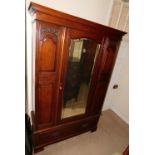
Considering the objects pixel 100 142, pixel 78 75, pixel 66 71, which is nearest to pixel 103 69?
pixel 78 75

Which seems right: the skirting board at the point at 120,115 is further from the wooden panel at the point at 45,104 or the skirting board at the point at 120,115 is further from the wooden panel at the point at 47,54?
the wooden panel at the point at 47,54

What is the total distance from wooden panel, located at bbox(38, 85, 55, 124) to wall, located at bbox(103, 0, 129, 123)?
1.56 meters

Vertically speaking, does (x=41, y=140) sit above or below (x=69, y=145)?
above

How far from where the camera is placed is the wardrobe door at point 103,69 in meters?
1.70

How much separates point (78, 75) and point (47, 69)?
0.50 metres

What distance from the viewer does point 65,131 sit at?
188 centimetres

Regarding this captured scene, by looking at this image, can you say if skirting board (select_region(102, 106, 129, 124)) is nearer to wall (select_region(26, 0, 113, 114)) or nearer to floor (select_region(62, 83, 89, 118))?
floor (select_region(62, 83, 89, 118))

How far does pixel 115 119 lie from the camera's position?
2828 mm

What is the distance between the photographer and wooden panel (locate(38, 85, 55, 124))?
1.47m

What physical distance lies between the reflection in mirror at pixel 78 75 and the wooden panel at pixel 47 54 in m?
0.22

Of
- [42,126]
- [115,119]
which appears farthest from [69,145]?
Result: [115,119]
